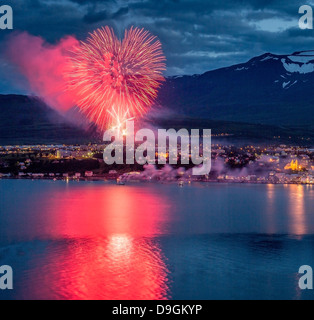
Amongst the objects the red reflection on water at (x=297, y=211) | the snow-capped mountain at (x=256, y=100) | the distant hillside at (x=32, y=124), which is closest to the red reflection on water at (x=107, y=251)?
the red reflection on water at (x=297, y=211)

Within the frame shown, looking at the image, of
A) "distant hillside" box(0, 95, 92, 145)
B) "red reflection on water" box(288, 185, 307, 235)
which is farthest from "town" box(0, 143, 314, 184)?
"distant hillside" box(0, 95, 92, 145)

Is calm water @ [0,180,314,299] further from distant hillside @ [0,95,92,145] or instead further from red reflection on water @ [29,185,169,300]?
distant hillside @ [0,95,92,145]

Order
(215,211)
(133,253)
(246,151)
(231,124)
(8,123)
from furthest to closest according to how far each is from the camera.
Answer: (8,123), (231,124), (246,151), (215,211), (133,253)

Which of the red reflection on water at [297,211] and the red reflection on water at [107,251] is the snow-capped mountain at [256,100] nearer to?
the red reflection on water at [297,211]

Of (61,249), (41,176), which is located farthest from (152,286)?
(41,176)
